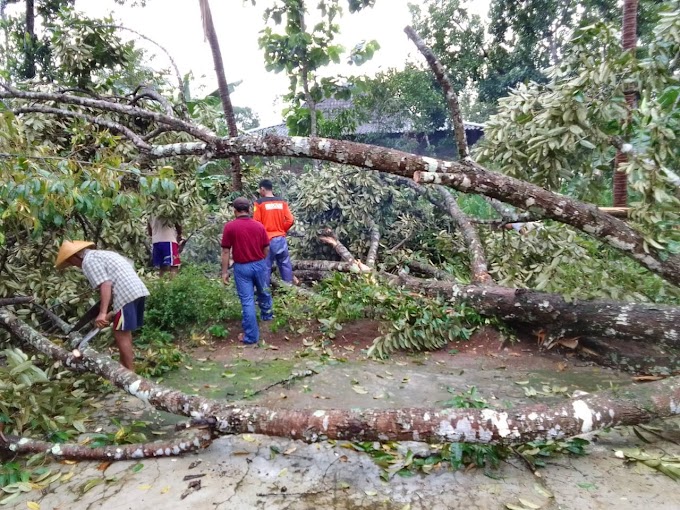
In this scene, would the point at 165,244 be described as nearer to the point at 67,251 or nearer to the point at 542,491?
the point at 67,251

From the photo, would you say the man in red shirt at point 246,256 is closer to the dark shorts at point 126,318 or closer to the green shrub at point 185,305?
the green shrub at point 185,305

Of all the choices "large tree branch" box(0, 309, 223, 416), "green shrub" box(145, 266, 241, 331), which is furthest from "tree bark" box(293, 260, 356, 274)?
"large tree branch" box(0, 309, 223, 416)

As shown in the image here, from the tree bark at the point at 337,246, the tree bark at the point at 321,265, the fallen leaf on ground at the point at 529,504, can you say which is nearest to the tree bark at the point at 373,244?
the tree bark at the point at 337,246

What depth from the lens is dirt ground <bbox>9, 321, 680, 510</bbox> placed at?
2.47 m

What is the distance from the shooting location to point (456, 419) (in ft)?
8.55

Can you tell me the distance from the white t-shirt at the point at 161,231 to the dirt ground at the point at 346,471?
7.73 feet

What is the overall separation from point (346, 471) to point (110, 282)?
2.34 metres

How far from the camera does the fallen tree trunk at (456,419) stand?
258 centimetres

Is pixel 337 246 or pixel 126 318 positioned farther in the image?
pixel 337 246

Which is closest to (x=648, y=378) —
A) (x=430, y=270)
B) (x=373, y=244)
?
(x=430, y=270)

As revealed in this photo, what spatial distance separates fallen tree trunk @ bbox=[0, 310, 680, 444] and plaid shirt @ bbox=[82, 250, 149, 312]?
49.5 inches

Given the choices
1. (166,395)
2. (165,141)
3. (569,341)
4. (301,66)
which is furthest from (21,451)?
(301,66)

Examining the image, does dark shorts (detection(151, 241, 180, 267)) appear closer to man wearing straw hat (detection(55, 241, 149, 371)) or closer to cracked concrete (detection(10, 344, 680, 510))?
man wearing straw hat (detection(55, 241, 149, 371))

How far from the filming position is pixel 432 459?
2803 millimetres
